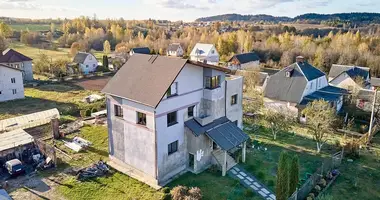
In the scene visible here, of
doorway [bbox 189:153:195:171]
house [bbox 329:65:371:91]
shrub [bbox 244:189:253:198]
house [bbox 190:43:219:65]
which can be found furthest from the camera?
house [bbox 190:43:219:65]

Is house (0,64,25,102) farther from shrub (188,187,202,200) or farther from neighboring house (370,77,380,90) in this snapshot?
neighboring house (370,77,380,90)

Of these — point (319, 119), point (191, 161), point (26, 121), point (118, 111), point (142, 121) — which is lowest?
point (191, 161)

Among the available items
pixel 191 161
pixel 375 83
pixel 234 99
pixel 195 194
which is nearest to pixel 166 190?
pixel 195 194

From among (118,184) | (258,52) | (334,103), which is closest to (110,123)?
(118,184)

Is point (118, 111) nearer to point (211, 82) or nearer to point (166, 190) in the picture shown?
point (166, 190)

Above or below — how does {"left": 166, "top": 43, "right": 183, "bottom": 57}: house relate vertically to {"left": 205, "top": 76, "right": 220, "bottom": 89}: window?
above

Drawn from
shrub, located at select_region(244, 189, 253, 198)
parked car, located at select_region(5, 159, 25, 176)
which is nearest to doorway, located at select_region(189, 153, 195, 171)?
shrub, located at select_region(244, 189, 253, 198)

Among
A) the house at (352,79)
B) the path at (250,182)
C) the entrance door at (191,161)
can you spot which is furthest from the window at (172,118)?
the house at (352,79)
